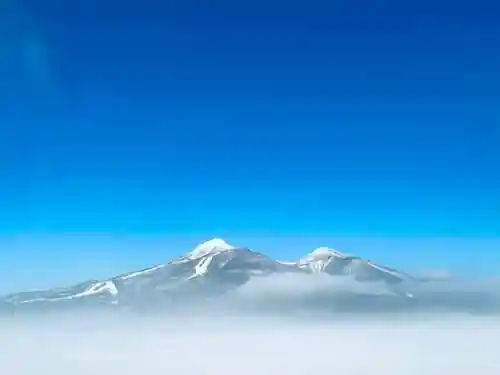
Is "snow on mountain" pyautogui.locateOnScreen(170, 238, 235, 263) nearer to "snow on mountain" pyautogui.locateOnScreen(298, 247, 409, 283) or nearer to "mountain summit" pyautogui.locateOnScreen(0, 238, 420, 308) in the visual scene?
"mountain summit" pyautogui.locateOnScreen(0, 238, 420, 308)

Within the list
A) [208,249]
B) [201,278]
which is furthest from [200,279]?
[208,249]

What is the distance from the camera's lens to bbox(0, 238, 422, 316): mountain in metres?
20.1

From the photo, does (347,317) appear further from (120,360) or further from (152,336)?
(120,360)

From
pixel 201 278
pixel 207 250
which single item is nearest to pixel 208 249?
pixel 207 250

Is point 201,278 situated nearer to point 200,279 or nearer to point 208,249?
point 200,279

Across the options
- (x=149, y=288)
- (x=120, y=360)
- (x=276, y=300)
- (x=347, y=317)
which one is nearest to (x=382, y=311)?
(x=347, y=317)

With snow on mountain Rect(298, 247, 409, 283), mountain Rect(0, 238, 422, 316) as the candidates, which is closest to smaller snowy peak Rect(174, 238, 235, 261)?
mountain Rect(0, 238, 422, 316)

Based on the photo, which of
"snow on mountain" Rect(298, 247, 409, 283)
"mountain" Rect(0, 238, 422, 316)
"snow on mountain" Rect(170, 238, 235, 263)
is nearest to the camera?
"mountain" Rect(0, 238, 422, 316)

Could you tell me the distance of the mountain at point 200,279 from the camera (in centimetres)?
2014

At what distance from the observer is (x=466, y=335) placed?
15.9 metres

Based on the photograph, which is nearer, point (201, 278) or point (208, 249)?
point (201, 278)

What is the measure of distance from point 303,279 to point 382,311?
3.97 meters

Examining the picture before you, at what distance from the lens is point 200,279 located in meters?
29.2

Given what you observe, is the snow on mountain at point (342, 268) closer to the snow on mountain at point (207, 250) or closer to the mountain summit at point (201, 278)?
the mountain summit at point (201, 278)
